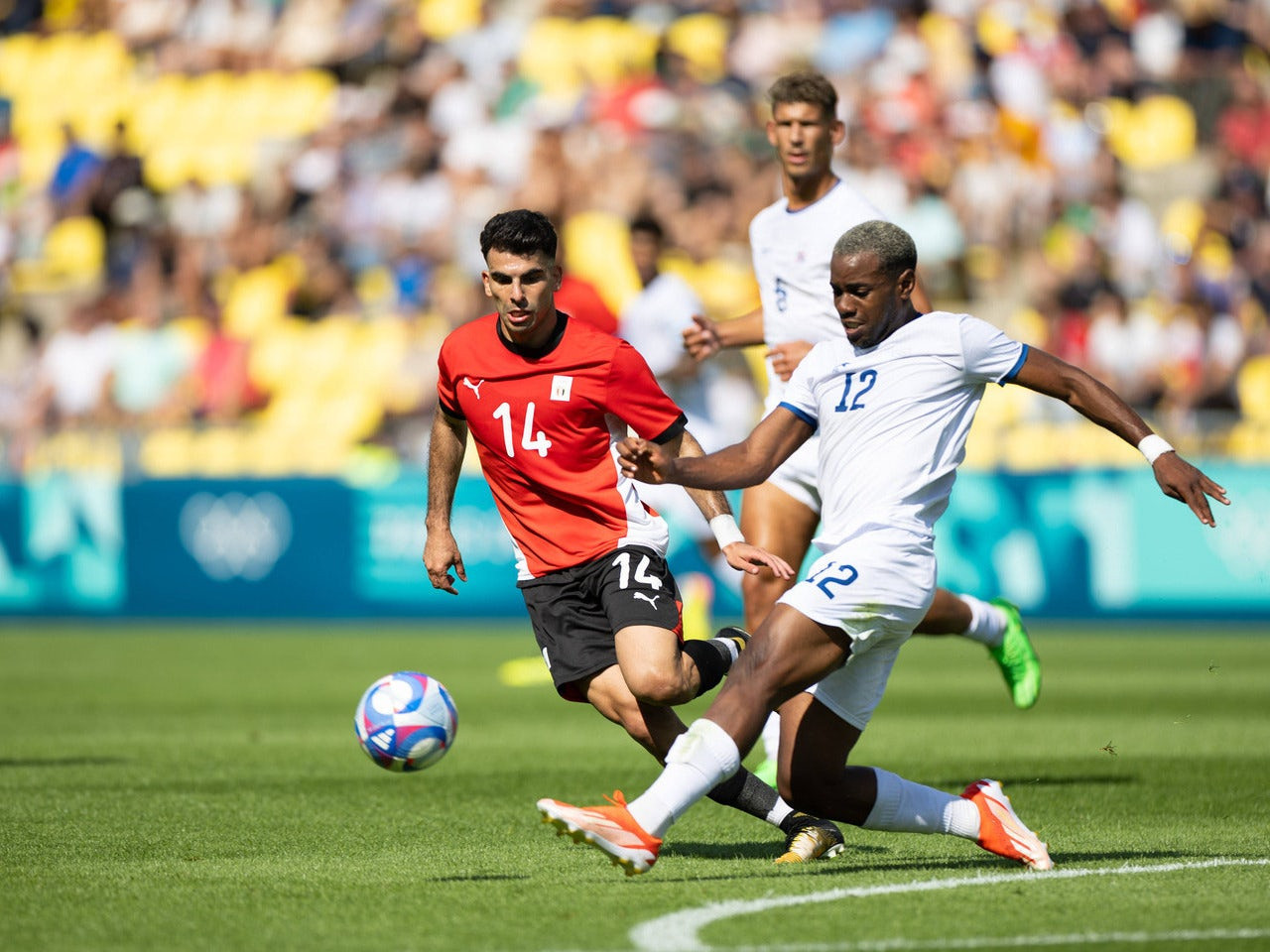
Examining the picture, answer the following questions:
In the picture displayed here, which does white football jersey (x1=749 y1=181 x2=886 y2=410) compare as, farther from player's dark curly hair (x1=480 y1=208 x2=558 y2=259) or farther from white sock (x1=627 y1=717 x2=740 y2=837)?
white sock (x1=627 y1=717 x2=740 y2=837)

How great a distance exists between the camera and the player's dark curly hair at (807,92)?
331 inches

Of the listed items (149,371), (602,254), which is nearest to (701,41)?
(602,254)

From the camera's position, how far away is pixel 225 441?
19281mm

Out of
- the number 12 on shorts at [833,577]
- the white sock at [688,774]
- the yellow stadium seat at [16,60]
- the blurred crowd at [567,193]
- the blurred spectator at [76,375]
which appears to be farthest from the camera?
the yellow stadium seat at [16,60]

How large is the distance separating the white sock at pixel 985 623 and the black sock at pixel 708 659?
215 cm

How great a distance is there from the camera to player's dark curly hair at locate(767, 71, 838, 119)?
27.6 ft

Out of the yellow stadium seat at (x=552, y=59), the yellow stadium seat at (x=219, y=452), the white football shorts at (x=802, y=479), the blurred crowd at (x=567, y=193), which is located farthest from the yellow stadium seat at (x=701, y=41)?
the white football shorts at (x=802, y=479)

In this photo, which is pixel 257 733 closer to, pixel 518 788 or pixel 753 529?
→ pixel 518 788

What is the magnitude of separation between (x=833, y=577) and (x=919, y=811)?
3.10 ft

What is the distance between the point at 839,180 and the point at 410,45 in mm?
18179

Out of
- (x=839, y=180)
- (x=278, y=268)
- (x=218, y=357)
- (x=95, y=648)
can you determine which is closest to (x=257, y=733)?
(x=839, y=180)

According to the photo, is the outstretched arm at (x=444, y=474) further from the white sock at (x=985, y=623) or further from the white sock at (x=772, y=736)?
the white sock at (x=985, y=623)

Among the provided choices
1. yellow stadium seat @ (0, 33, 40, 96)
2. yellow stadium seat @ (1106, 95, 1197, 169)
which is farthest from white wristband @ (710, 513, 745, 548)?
yellow stadium seat @ (0, 33, 40, 96)

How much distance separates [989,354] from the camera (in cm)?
609
